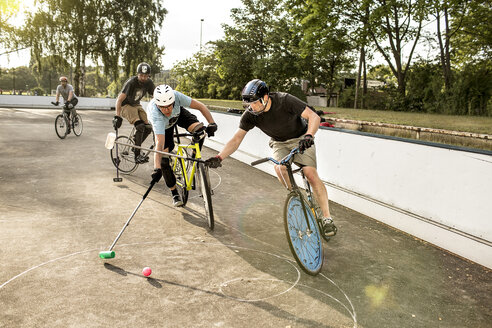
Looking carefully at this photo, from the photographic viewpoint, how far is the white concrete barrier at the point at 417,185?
15.3ft

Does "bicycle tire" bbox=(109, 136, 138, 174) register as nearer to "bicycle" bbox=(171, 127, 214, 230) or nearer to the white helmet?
"bicycle" bbox=(171, 127, 214, 230)

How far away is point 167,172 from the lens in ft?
20.9

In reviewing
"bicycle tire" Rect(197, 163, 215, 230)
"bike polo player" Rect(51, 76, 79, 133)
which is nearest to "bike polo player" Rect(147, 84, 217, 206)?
"bicycle tire" Rect(197, 163, 215, 230)

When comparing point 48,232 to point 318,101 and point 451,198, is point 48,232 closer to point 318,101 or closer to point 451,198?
point 451,198

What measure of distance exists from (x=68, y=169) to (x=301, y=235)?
266 inches

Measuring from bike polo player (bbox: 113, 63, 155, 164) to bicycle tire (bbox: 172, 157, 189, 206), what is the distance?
2.21 meters

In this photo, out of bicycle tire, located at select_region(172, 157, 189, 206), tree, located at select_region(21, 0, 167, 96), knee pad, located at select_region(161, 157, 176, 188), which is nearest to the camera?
knee pad, located at select_region(161, 157, 176, 188)

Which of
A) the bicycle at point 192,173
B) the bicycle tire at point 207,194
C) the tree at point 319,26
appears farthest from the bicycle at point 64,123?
the tree at point 319,26

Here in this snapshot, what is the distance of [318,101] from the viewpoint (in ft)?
151

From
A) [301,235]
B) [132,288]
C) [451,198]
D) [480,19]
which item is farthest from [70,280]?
[480,19]

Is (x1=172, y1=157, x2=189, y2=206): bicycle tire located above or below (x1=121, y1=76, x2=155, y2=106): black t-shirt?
below

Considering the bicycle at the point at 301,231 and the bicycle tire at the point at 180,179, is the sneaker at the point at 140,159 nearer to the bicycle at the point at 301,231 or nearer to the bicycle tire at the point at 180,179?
the bicycle tire at the point at 180,179

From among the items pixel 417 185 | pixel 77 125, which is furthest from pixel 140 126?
pixel 77 125

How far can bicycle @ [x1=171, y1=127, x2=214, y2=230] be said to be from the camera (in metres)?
A: 5.43
